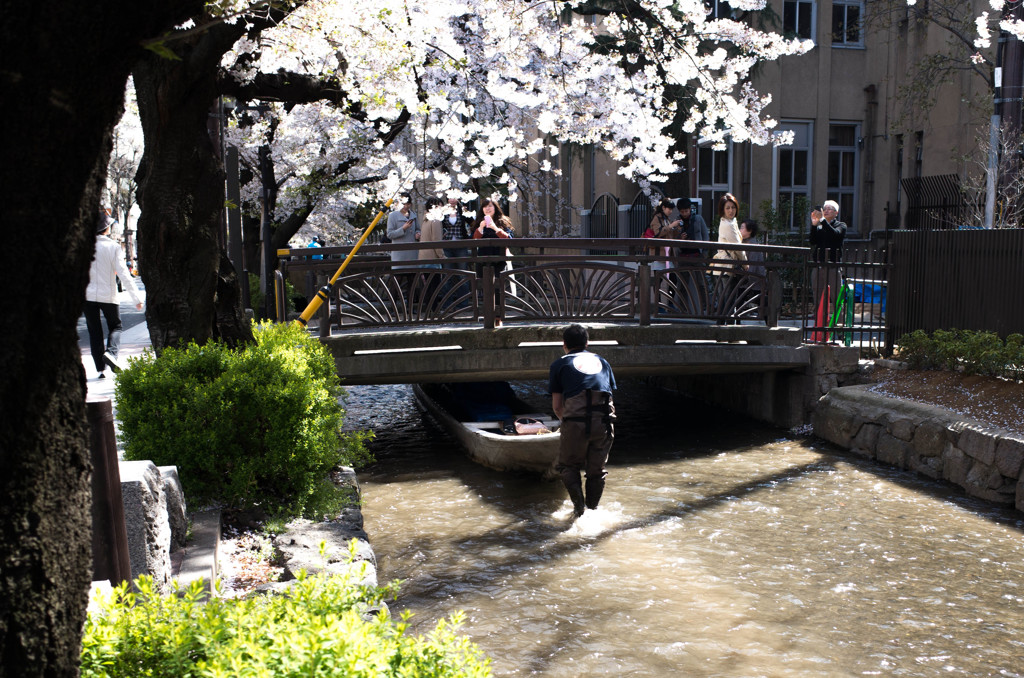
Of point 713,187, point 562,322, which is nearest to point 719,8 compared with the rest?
point 713,187

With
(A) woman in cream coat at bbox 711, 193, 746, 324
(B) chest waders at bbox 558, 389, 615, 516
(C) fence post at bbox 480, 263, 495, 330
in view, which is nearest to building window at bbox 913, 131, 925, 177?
(A) woman in cream coat at bbox 711, 193, 746, 324

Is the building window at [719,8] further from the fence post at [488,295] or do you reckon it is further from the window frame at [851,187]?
the fence post at [488,295]

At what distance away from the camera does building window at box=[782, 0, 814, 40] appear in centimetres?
2356

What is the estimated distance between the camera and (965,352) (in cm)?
1132

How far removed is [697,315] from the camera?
12828mm

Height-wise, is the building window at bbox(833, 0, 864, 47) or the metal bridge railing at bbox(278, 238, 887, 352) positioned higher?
the building window at bbox(833, 0, 864, 47)

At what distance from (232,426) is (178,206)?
2315 mm

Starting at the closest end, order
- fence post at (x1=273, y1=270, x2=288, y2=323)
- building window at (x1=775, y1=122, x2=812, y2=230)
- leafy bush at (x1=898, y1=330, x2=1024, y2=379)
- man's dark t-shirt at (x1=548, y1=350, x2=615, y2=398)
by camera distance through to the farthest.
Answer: man's dark t-shirt at (x1=548, y1=350, x2=615, y2=398)
leafy bush at (x1=898, y1=330, x2=1024, y2=379)
fence post at (x1=273, y1=270, x2=288, y2=323)
building window at (x1=775, y1=122, x2=812, y2=230)

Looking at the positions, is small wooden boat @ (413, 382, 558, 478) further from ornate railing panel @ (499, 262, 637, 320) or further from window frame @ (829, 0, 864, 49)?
window frame @ (829, 0, 864, 49)

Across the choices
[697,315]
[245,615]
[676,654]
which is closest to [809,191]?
[697,315]

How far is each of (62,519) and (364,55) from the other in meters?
8.79

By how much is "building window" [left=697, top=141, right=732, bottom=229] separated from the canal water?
12.4m

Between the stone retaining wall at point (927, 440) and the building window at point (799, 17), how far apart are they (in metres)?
14.1

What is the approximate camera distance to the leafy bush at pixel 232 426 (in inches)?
243
